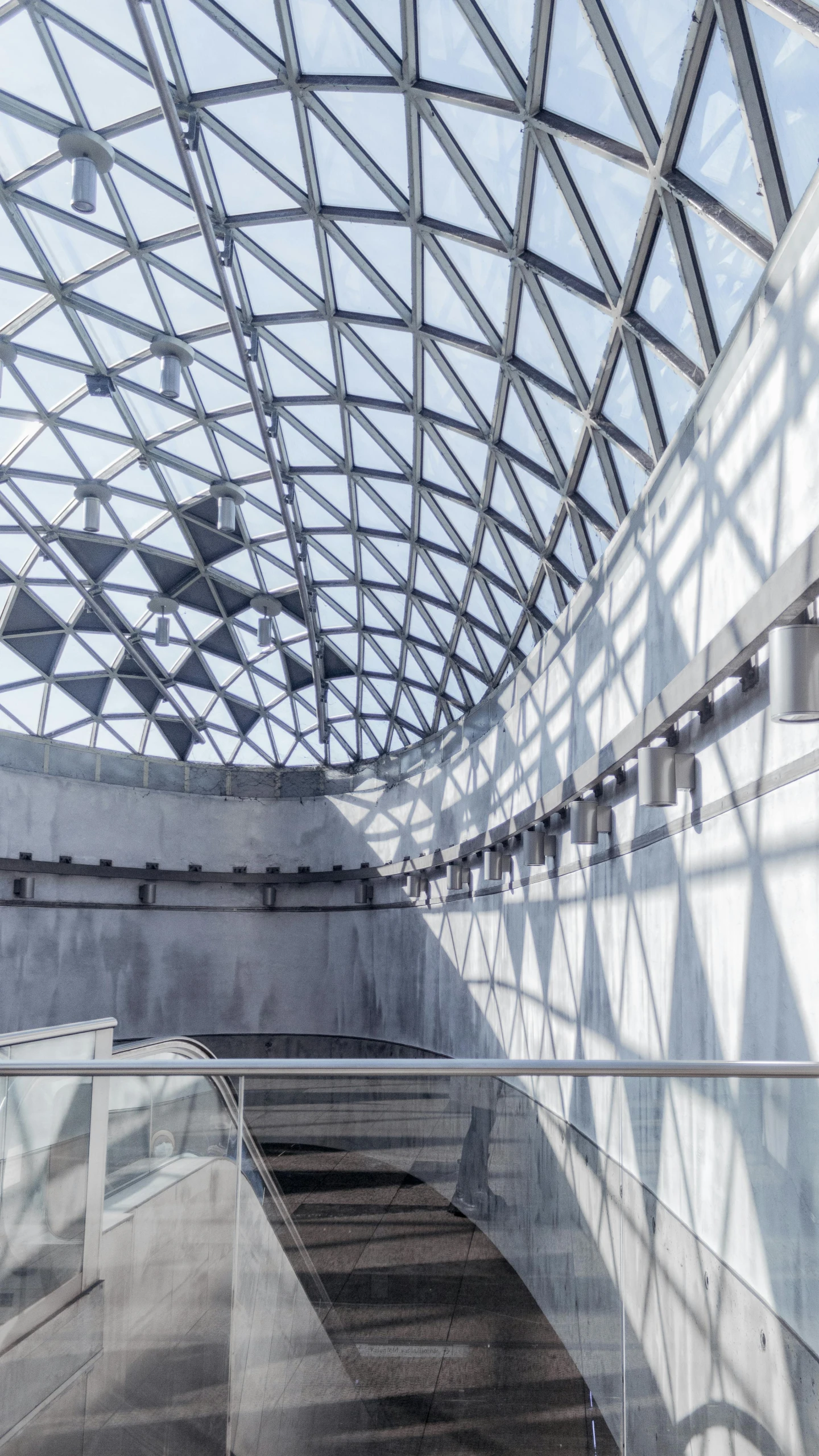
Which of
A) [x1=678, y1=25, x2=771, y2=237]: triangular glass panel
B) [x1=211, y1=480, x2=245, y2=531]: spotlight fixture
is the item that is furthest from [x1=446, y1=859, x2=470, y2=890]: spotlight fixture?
[x1=678, y1=25, x2=771, y2=237]: triangular glass panel

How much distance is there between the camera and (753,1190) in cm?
482

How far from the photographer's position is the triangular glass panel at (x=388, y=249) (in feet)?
55.8

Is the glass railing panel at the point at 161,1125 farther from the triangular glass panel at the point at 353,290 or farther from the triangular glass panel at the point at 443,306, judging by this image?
the triangular glass panel at the point at 353,290

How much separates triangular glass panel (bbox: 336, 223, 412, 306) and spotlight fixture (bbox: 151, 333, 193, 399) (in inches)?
177

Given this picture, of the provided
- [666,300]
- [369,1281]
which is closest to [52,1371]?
[369,1281]

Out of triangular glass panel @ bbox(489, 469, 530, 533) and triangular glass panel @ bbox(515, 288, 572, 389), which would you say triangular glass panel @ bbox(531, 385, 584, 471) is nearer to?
triangular glass panel @ bbox(515, 288, 572, 389)

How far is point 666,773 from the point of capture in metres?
10.6

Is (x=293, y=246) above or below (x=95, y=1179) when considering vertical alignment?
above

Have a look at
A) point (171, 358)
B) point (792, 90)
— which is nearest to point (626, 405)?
point (792, 90)

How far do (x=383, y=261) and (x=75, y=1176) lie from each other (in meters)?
17.0

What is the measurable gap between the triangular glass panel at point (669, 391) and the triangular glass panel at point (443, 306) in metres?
5.19

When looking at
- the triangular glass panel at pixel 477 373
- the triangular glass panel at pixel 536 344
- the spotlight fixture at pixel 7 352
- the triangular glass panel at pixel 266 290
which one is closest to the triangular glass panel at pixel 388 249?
the triangular glass panel at pixel 477 373

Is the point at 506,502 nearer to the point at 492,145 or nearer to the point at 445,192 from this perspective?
the point at 445,192

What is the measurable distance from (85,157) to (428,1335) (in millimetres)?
17432
